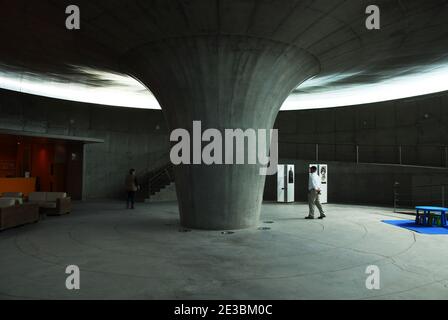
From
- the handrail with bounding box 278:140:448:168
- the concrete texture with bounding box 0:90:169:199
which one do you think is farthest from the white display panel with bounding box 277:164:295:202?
the concrete texture with bounding box 0:90:169:199

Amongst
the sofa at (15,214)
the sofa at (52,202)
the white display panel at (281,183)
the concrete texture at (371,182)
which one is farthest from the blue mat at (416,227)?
the sofa at (52,202)

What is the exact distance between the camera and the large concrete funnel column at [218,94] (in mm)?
8555

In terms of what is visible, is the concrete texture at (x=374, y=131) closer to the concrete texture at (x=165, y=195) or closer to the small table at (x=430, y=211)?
the small table at (x=430, y=211)

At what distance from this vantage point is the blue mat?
9.20 meters

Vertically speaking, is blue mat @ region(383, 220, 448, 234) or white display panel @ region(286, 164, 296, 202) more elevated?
white display panel @ region(286, 164, 296, 202)

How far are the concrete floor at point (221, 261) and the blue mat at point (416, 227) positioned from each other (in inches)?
20.5

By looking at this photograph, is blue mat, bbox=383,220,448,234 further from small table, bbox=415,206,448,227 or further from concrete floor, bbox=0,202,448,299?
concrete floor, bbox=0,202,448,299

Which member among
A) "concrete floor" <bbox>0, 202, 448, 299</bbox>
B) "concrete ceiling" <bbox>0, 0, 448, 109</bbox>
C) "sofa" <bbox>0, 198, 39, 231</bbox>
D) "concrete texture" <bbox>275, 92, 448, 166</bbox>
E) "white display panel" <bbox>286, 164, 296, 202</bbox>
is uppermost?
"concrete ceiling" <bbox>0, 0, 448, 109</bbox>

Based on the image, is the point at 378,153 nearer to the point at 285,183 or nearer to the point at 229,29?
the point at 285,183

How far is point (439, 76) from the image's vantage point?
1387cm

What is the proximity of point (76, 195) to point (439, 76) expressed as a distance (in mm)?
18219

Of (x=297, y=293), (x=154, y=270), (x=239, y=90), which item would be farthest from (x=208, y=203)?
(x=297, y=293)

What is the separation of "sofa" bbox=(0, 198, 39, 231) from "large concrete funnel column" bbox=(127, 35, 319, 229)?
458 centimetres
